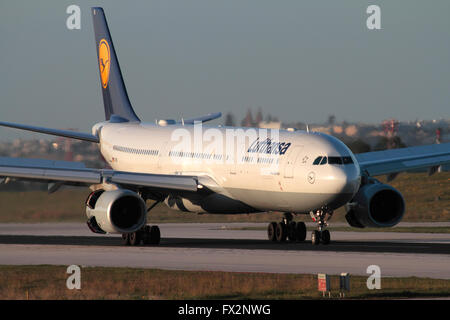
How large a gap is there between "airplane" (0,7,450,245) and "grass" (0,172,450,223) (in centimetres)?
914

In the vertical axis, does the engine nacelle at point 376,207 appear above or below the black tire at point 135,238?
above

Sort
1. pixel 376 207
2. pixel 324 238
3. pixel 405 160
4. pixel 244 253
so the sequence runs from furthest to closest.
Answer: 1. pixel 405 160
2. pixel 376 207
3. pixel 324 238
4. pixel 244 253

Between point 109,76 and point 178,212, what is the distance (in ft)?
43.1

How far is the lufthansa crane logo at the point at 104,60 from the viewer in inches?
2068

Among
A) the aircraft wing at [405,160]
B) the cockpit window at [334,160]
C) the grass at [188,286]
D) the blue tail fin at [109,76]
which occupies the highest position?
the blue tail fin at [109,76]

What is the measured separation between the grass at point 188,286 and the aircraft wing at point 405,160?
15795 millimetres

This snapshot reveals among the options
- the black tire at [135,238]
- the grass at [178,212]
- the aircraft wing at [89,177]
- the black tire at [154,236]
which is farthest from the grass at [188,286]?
the grass at [178,212]

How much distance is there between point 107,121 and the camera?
169 ft

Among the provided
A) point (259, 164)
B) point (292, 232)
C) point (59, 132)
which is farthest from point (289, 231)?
point (59, 132)

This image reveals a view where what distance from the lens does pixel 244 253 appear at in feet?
108

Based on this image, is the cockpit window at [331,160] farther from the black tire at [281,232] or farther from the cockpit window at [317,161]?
the black tire at [281,232]

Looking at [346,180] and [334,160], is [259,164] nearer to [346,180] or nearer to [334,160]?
A: [334,160]
